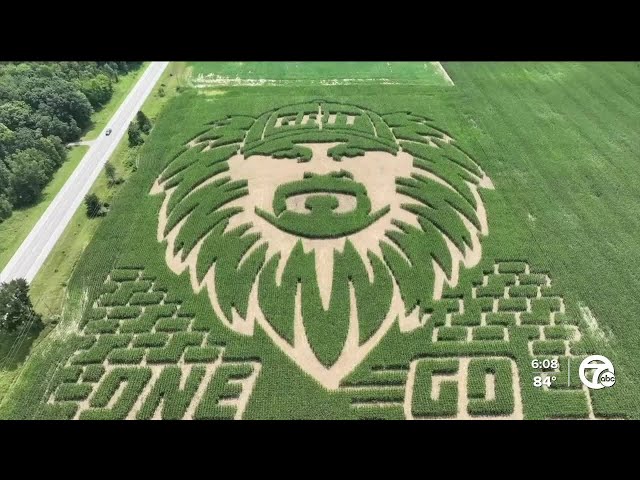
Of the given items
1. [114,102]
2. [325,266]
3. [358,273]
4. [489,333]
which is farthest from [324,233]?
[114,102]

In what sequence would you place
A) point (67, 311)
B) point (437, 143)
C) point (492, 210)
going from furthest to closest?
point (437, 143), point (492, 210), point (67, 311)

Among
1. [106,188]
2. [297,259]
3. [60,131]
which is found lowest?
[297,259]

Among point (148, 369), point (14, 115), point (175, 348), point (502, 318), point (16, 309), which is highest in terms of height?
point (14, 115)

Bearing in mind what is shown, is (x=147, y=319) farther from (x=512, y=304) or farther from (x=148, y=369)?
(x=512, y=304)

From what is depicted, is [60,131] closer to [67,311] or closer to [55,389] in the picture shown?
[67,311]

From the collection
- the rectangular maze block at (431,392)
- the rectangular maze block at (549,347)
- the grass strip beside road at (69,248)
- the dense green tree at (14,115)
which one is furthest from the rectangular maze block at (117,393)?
the dense green tree at (14,115)

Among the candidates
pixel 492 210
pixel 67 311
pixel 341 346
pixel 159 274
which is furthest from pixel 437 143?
pixel 67 311
